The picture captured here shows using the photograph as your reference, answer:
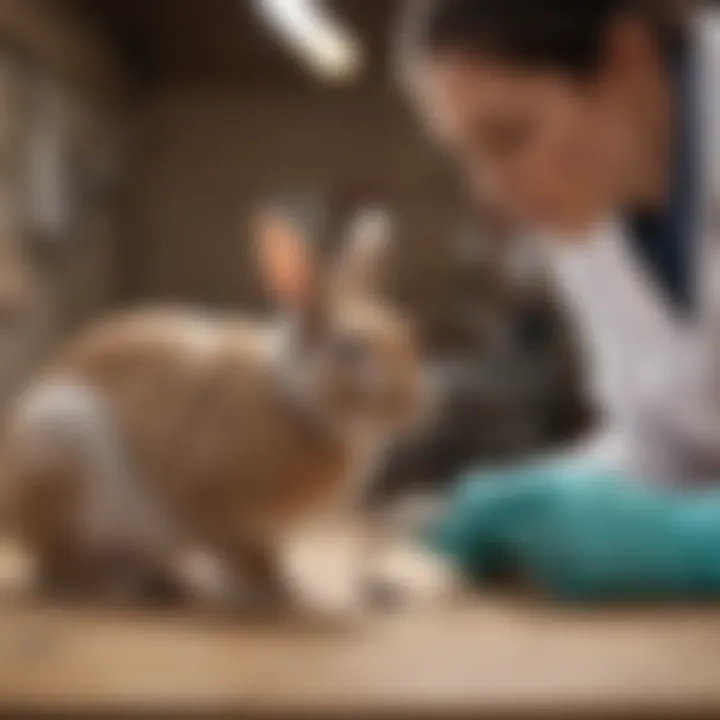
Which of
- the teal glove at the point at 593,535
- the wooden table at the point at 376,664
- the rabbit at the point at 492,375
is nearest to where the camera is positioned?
the wooden table at the point at 376,664

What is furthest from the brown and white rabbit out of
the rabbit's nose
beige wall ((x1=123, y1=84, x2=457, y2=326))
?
beige wall ((x1=123, y1=84, x2=457, y2=326))

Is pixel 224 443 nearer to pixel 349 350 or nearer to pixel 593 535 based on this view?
pixel 349 350


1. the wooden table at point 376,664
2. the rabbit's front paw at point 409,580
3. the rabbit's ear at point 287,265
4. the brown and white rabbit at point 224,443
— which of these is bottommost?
the wooden table at point 376,664

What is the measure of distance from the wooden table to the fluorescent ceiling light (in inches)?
13.8

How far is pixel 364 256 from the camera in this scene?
693 mm

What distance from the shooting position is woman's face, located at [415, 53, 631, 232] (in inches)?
27.7

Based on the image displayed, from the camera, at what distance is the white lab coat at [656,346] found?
0.70m

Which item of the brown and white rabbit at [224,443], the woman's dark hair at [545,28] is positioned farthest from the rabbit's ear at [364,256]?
the woman's dark hair at [545,28]

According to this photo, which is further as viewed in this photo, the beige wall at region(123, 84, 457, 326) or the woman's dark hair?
the beige wall at region(123, 84, 457, 326)

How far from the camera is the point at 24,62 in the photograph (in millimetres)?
863

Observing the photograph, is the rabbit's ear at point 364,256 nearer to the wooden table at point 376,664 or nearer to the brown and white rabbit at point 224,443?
the brown and white rabbit at point 224,443

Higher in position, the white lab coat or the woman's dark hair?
the woman's dark hair

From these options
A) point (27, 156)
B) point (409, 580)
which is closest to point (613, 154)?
point (409, 580)

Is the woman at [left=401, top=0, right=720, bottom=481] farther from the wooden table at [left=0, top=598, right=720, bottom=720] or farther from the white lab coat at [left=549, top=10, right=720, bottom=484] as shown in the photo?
the wooden table at [left=0, top=598, right=720, bottom=720]
